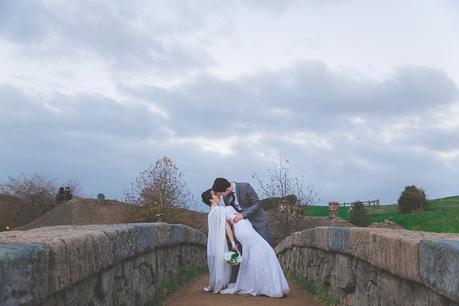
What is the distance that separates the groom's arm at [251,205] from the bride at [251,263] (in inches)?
4.9

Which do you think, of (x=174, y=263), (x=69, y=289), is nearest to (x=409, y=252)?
(x=69, y=289)

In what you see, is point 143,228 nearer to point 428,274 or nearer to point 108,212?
point 428,274

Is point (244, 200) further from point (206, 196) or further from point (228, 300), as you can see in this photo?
point (228, 300)

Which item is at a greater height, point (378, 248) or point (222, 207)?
point (222, 207)

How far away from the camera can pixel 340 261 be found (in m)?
6.98

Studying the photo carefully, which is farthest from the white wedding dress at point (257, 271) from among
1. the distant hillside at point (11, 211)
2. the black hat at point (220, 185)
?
the distant hillside at point (11, 211)

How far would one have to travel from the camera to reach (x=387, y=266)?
4.64 meters

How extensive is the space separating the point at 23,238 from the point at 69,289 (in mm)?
477

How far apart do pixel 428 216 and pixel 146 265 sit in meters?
32.9

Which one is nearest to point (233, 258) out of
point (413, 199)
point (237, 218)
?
point (237, 218)

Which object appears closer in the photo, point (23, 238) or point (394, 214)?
point (23, 238)

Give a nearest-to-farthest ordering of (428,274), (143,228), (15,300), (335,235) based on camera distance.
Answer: (15,300) → (428,274) → (143,228) → (335,235)

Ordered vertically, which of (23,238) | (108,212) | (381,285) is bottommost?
(381,285)

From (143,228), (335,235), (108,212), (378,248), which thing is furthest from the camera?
(108,212)
